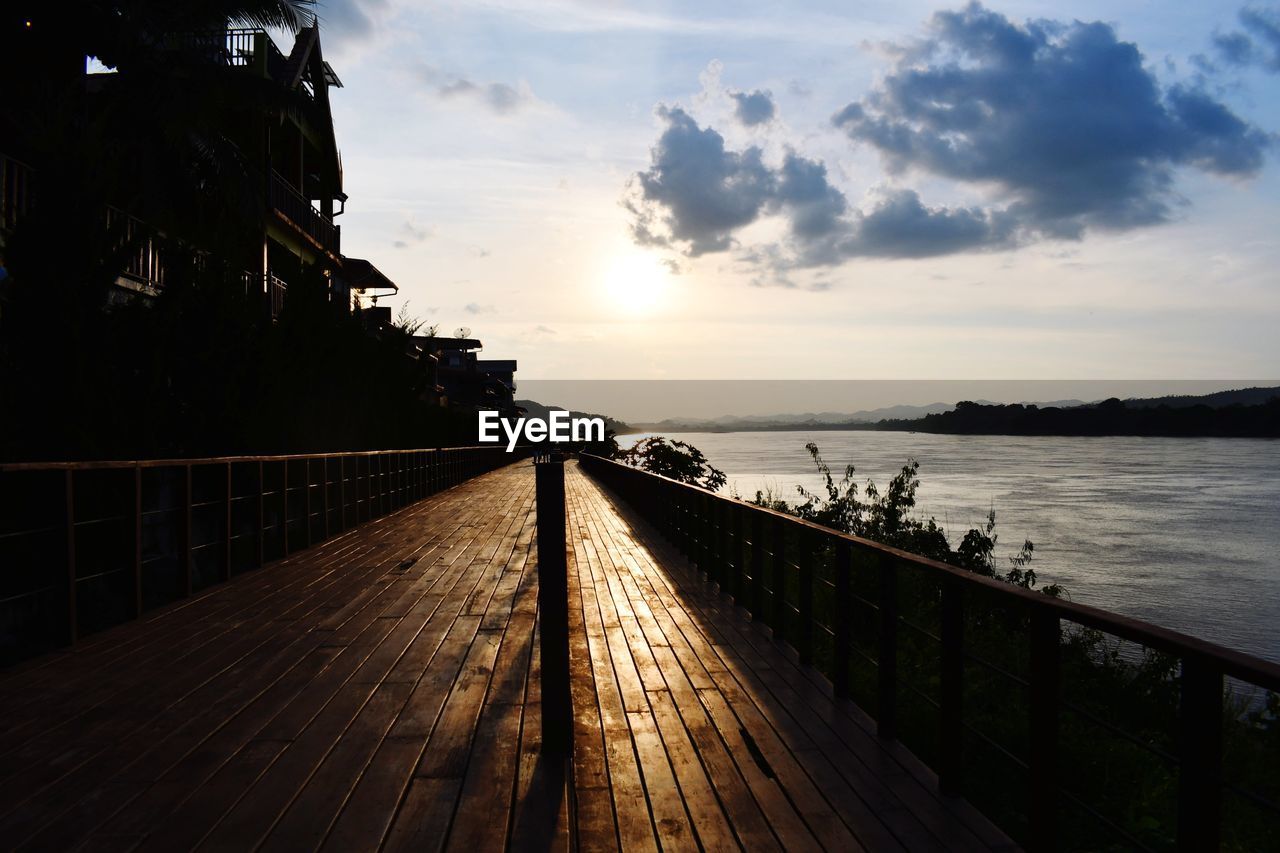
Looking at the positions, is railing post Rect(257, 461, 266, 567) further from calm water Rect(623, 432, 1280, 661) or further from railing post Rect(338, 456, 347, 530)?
calm water Rect(623, 432, 1280, 661)

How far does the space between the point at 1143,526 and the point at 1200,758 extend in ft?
125

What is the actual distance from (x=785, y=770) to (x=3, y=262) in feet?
29.9

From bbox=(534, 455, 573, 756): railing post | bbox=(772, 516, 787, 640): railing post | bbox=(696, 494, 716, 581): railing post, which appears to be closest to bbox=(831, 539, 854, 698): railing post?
bbox=(772, 516, 787, 640): railing post

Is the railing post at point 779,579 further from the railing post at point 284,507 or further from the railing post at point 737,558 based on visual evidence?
the railing post at point 284,507

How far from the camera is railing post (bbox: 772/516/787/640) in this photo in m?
6.41

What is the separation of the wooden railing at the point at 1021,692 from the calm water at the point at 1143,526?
5859mm

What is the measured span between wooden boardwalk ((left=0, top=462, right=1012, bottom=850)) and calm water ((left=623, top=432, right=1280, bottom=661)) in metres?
16.3

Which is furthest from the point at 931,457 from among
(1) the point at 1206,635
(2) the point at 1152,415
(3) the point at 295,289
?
(3) the point at 295,289

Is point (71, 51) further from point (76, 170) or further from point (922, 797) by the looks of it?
point (922, 797)

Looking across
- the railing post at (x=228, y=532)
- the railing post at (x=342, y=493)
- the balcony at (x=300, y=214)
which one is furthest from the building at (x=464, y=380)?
the railing post at (x=228, y=532)

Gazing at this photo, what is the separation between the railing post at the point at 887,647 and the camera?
425 cm

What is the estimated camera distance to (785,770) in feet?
12.7

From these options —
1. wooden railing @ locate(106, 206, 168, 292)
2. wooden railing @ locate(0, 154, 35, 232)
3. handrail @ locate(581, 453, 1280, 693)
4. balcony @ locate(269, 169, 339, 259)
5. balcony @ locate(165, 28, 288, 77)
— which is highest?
balcony @ locate(165, 28, 288, 77)

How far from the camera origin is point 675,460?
80.8ft
